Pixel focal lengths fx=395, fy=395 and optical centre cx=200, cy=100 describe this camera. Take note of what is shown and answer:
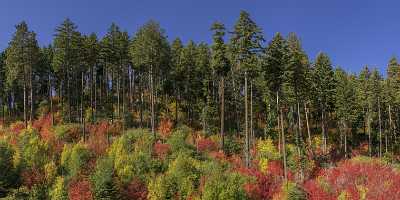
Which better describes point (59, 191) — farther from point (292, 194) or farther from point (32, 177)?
point (292, 194)

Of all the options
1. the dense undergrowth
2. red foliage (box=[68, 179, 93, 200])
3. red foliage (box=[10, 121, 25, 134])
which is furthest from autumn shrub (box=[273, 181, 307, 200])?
red foliage (box=[10, 121, 25, 134])

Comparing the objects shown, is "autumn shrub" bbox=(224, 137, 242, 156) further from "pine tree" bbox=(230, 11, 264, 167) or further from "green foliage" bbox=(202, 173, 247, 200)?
"green foliage" bbox=(202, 173, 247, 200)

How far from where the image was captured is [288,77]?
40219 mm

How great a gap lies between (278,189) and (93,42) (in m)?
31.3

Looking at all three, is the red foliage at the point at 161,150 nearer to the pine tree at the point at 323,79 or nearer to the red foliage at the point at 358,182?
the red foliage at the point at 358,182

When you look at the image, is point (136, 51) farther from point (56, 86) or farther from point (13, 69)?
point (56, 86)

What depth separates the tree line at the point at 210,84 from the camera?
40.5m

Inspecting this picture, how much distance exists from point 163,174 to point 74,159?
7.22 metres

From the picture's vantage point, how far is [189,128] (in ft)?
170

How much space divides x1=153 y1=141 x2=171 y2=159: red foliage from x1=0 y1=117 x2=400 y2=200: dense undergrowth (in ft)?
0.30

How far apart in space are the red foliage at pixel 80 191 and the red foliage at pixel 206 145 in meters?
15.7

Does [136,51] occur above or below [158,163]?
above

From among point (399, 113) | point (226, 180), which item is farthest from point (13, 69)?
point (399, 113)

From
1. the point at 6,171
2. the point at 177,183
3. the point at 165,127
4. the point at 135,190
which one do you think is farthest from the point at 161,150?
the point at 165,127
